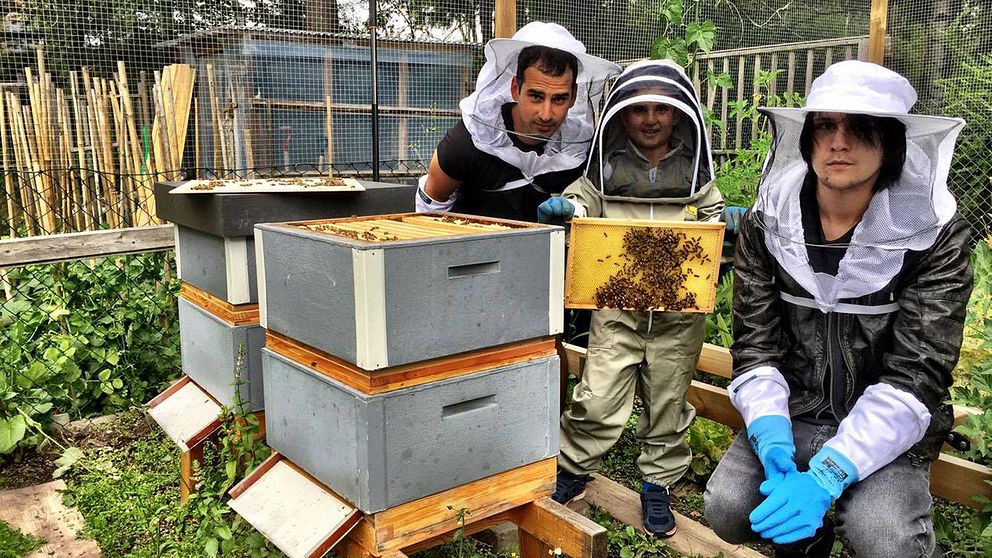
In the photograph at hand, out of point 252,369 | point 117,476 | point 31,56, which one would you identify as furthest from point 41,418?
point 31,56

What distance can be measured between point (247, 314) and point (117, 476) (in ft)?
3.74

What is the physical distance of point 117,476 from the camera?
3.19 metres

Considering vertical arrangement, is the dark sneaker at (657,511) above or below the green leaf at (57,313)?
below

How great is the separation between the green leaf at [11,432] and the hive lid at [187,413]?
58cm

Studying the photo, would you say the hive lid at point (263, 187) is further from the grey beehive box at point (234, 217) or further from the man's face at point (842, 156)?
the man's face at point (842, 156)

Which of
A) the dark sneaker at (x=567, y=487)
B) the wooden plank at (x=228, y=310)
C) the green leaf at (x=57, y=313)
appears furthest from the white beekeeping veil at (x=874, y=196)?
the green leaf at (x=57, y=313)

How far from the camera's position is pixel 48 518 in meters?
2.87

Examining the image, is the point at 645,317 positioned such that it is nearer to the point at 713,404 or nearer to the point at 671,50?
the point at 713,404

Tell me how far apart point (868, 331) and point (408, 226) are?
1367 mm

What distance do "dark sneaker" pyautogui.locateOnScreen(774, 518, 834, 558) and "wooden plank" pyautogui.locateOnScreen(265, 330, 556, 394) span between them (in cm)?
89

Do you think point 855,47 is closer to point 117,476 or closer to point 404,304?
point 404,304

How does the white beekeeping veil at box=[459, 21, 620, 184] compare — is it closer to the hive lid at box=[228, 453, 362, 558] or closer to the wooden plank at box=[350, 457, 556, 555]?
the wooden plank at box=[350, 457, 556, 555]

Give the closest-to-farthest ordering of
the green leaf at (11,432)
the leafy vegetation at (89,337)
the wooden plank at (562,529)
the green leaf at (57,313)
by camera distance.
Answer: the wooden plank at (562,529)
the green leaf at (11,432)
the leafy vegetation at (89,337)
the green leaf at (57,313)

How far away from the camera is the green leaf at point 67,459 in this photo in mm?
3217
